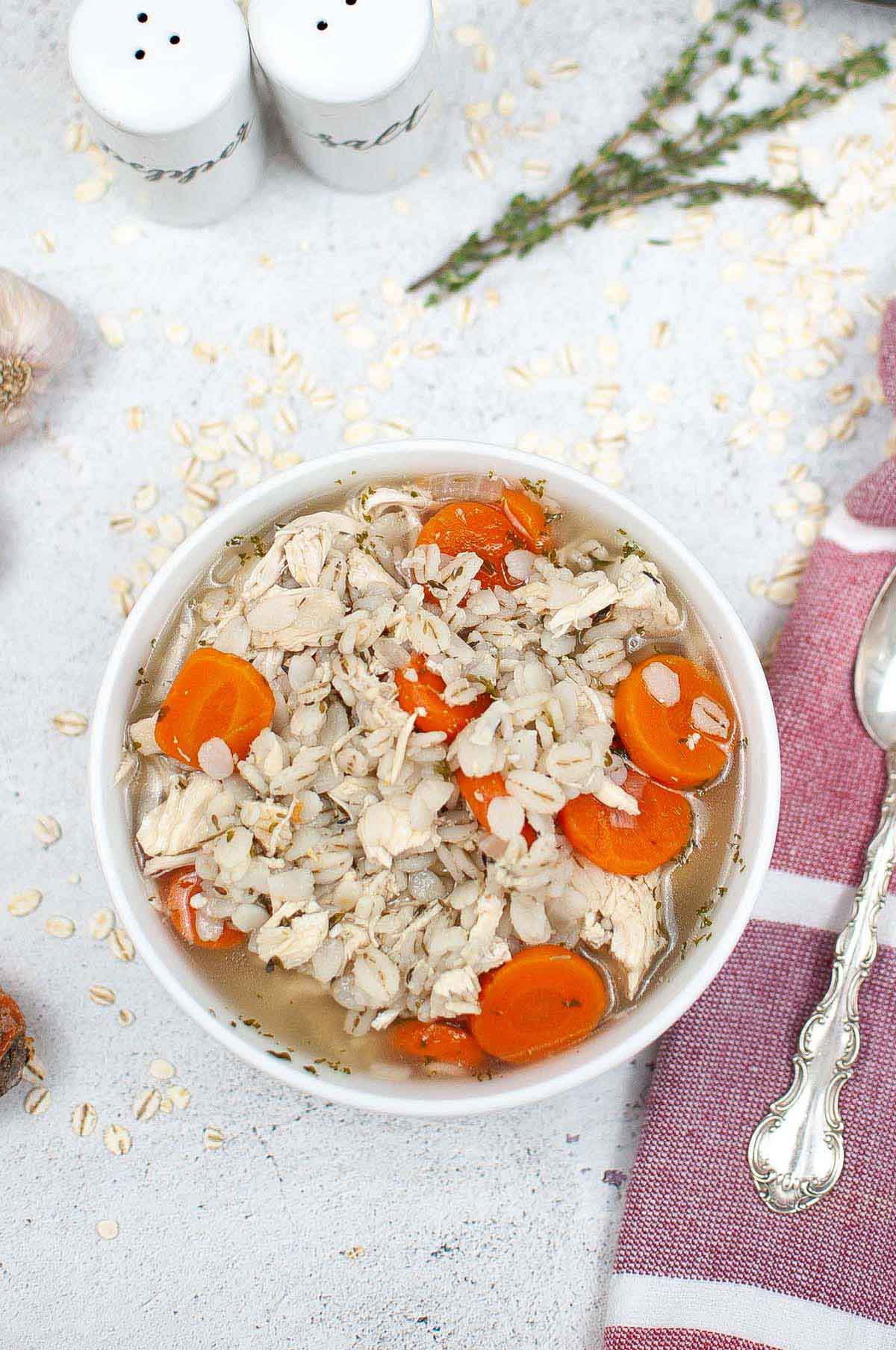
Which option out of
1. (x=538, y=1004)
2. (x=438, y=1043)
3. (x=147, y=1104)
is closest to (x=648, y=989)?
(x=538, y=1004)

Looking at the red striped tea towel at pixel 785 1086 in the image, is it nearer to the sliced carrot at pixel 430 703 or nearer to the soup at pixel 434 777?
the soup at pixel 434 777

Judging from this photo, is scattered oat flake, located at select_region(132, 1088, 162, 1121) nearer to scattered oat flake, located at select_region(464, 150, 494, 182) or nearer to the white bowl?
the white bowl

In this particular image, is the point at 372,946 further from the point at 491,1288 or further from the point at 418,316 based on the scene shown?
the point at 418,316

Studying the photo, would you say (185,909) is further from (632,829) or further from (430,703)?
(632,829)

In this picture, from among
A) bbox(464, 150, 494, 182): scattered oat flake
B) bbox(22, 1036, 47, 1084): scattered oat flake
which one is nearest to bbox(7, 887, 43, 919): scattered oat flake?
bbox(22, 1036, 47, 1084): scattered oat flake

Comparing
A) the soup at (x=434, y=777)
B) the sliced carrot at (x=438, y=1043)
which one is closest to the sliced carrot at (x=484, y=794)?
the soup at (x=434, y=777)
